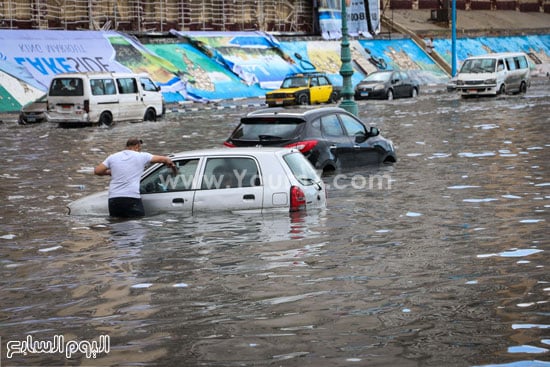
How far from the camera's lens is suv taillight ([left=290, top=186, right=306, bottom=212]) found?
1369 centimetres

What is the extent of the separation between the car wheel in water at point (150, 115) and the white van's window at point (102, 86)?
1878 millimetres

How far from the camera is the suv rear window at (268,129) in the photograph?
17938 mm

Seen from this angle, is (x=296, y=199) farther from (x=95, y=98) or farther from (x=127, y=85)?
(x=127, y=85)

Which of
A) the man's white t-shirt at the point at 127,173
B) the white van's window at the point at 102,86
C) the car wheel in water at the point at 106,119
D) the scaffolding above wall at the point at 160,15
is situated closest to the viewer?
the man's white t-shirt at the point at 127,173

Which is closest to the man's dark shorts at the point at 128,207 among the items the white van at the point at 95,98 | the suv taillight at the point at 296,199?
the suv taillight at the point at 296,199

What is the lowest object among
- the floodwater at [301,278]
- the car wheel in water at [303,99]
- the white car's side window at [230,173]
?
the car wheel in water at [303,99]

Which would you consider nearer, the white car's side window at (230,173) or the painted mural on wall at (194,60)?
the white car's side window at (230,173)

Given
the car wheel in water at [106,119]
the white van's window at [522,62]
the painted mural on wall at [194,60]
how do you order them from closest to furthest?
the car wheel in water at [106,119] < the painted mural on wall at [194,60] < the white van's window at [522,62]

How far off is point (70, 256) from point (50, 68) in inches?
1271

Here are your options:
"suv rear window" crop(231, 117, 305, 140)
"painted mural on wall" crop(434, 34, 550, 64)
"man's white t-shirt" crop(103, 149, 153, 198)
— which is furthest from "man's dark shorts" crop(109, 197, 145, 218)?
"painted mural on wall" crop(434, 34, 550, 64)

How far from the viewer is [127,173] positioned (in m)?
13.8

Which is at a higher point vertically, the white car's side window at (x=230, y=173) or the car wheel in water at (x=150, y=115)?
the white car's side window at (x=230, y=173)

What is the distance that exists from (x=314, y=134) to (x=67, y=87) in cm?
1792

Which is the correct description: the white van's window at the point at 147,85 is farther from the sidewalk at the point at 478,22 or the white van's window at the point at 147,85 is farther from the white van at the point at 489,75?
the sidewalk at the point at 478,22
